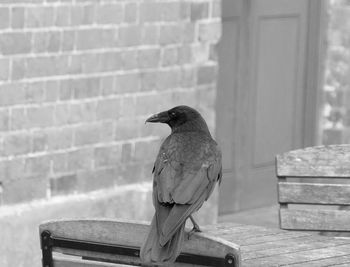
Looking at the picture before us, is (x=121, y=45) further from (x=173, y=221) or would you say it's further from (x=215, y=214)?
(x=173, y=221)

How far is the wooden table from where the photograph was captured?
426 cm

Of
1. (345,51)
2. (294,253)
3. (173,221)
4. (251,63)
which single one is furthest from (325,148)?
(345,51)

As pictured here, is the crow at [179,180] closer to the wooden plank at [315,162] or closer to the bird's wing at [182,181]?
the bird's wing at [182,181]

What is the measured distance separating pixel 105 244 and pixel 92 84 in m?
3.50

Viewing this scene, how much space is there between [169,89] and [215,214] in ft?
3.13

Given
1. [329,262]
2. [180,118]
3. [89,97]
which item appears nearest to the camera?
[329,262]

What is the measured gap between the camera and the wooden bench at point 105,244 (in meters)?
3.36

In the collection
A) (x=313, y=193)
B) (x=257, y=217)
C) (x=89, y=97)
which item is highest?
(x=89, y=97)

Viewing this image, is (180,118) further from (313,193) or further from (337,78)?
(337,78)

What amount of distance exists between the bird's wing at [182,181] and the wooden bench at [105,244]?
0.67 ft

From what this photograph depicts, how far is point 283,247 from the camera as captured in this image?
14.7 ft

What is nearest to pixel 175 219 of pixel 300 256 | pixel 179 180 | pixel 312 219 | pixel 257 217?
pixel 179 180

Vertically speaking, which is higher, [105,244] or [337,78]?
[337,78]

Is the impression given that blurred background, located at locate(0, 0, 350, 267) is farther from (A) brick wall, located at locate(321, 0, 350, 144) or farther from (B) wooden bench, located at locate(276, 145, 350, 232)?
(B) wooden bench, located at locate(276, 145, 350, 232)
